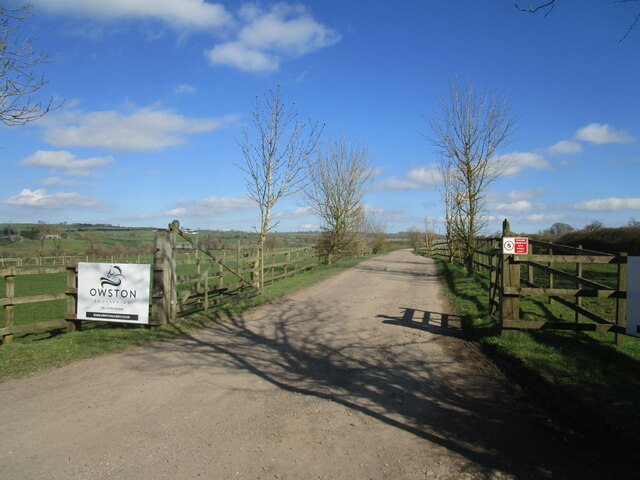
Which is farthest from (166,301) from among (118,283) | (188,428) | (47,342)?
(188,428)

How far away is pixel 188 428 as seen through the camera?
170 inches

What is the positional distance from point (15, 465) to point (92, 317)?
5.46 meters

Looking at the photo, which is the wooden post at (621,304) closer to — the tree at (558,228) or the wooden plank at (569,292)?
the wooden plank at (569,292)

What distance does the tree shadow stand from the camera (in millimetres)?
3881

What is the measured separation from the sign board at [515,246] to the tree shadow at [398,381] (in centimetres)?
214

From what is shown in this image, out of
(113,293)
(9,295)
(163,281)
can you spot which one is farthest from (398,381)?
(9,295)

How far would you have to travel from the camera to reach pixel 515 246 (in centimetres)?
823

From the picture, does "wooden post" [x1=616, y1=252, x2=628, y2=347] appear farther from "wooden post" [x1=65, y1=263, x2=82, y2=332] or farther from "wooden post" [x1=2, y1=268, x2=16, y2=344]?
"wooden post" [x1=2, y1=268, x2=16, y2=344]

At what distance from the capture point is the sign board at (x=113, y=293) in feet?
28.5

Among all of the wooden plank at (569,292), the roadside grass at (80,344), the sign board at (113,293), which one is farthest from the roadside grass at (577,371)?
the sign board at (113,293)

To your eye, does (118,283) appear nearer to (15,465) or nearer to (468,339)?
(15,465)

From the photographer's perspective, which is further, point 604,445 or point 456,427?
point 456,427

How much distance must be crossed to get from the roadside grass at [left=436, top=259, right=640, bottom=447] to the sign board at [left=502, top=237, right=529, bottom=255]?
1.44 meters

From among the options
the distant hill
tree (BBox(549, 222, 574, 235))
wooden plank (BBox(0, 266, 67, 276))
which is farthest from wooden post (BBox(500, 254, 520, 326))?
tree (BBox(549, 222, 574, 235))
